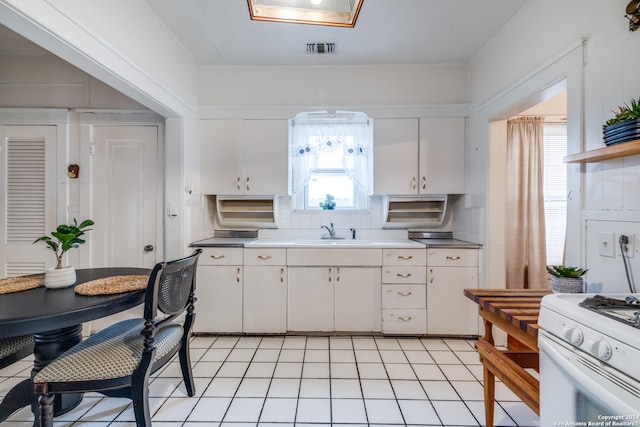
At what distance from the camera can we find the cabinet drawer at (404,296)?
271 centimetres

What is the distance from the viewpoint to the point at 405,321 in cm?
271

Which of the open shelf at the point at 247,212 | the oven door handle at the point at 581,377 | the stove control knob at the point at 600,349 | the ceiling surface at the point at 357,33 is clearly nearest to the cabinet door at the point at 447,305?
the oven door handle at the point at 581,377

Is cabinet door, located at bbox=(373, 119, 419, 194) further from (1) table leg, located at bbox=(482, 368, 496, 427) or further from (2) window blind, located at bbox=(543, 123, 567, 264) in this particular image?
(1) table leg, located at bbox=(482, 368, 496, 427)

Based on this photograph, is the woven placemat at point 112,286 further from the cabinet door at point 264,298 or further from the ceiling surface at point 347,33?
the ceiling surface at point 347,33

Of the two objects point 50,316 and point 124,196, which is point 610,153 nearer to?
point 50,316

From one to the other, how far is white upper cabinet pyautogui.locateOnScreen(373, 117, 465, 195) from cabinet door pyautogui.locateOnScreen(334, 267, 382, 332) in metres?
0.88

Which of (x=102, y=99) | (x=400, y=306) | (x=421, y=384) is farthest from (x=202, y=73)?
(x=421, y=384)

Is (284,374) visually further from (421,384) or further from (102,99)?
(102,99)

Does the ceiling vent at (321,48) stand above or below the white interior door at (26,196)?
above

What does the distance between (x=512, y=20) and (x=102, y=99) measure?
3.62 meters

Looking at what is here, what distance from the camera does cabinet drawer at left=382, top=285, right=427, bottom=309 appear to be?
271cm

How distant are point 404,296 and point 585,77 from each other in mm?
2019

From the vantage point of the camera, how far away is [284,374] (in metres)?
2.13

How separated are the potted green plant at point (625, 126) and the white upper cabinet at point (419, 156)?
64.2 inches
